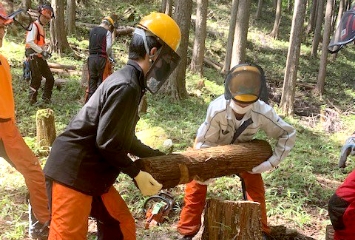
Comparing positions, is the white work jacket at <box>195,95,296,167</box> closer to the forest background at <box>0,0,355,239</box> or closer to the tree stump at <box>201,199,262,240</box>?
the tree stump at <box>201,199,262,240</box>

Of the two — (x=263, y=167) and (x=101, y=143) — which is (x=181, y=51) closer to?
(x=263, y=167)

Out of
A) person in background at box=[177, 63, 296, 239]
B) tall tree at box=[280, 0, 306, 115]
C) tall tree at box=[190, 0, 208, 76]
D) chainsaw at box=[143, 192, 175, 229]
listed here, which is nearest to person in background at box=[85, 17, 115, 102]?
chainsaw at box=[143, 192, 175, 229]

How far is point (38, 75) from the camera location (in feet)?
24.7

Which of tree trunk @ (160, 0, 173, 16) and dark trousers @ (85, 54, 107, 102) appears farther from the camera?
tree trunk @ (160, 0, 173, 16)

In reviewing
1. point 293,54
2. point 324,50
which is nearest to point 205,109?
point 293,54

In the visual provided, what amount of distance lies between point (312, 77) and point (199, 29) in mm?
8304

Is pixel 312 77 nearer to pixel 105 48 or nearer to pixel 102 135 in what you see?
pixel 105 48

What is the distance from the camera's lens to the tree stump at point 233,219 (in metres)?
3.07

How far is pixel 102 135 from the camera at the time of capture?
232cm

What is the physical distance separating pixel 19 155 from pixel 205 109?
6.31 metres

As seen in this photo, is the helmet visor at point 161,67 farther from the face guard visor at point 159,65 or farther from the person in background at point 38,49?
the person in background at point 38,49

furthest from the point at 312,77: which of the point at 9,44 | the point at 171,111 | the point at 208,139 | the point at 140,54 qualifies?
the point at 140,54

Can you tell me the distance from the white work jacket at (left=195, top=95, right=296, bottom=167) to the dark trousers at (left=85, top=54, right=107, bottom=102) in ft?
13.6

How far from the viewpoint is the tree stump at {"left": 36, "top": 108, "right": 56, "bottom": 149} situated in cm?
554
